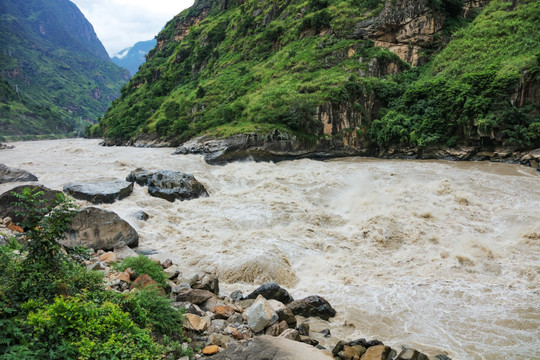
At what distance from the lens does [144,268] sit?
7719 mm

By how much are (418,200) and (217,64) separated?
55.6 metres

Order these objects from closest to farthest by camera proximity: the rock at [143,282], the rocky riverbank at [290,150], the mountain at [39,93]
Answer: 1. the rock at [143,282]
2. the rocky riverbank at [290,150]
3. the mountain at [39,93]

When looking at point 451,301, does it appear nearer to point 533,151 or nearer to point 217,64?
point 533,151

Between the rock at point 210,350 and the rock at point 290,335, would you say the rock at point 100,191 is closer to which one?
the rock at point 210,350

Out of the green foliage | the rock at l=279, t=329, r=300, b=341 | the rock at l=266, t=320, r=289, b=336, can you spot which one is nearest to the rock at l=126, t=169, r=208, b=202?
the green foliage

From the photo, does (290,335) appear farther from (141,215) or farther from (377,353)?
(141,215)

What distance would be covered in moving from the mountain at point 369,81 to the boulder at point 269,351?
26508mm

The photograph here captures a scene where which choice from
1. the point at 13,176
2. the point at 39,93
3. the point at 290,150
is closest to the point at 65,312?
→ the point at 13,176

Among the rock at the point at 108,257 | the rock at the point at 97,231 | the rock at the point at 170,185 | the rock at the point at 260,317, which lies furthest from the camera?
the rock at the point at 170,185

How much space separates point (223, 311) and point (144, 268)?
2.44 m

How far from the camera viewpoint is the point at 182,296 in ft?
23.9

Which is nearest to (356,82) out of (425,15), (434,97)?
(434,97)

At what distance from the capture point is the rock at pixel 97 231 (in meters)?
10.2

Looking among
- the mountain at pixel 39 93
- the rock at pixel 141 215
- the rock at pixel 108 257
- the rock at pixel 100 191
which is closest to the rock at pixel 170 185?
the rock at pixel 100 191
